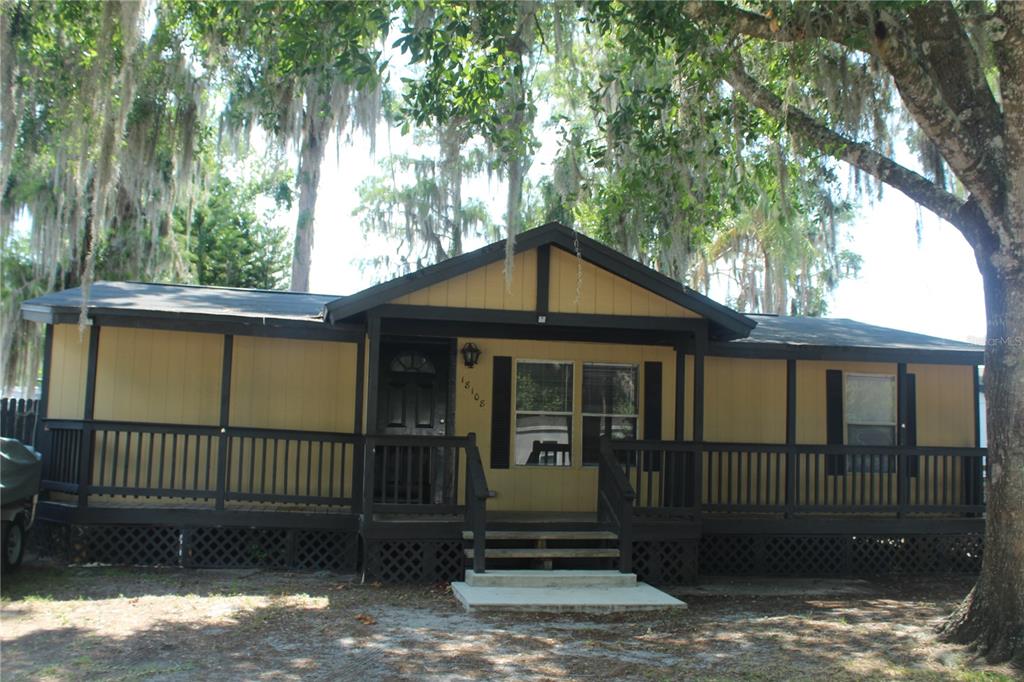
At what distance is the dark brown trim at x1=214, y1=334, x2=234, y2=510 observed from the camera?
1012 centimetres

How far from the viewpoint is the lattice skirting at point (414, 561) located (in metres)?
9.48

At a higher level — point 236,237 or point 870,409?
point 236,237

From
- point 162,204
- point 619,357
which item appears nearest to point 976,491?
point 619,357

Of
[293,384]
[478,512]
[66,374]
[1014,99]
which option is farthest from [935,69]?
[66,374]

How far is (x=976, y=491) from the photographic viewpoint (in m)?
11.7

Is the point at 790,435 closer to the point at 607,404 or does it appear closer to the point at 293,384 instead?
the point at 607,404

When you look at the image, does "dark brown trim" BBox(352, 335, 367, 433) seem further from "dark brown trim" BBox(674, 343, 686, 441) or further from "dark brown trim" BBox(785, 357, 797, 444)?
"dark brown trim" BBox(785, 357, 797, 444)

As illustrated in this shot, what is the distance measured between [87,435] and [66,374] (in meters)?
1.24

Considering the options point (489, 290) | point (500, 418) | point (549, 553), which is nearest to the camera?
point (549, 553)

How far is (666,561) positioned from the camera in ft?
32.9

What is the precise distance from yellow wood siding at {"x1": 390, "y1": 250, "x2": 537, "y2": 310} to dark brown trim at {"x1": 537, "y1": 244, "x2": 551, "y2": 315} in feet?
0.16

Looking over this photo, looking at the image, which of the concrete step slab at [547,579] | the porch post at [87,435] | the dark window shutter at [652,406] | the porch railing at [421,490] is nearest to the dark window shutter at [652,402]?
the dark window shutter at [652,406]

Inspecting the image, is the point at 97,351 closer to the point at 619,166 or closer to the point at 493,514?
the point at 493,514

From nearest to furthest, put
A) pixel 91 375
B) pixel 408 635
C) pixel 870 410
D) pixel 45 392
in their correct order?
1. pixel 408 635
2. pixel 91 375
3. pixel 45 392
4. pixel 870 410
